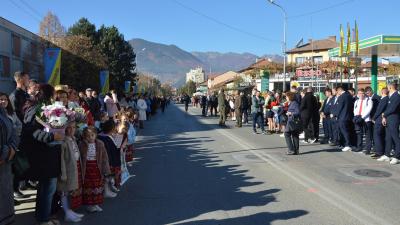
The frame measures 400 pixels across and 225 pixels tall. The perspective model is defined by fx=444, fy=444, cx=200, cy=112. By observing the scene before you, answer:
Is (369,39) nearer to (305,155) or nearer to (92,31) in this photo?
(305,155)

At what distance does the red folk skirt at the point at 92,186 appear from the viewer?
635cm

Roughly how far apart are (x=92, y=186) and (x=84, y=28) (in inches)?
1797

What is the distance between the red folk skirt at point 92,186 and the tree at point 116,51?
4546cm

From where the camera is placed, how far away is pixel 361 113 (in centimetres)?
1242

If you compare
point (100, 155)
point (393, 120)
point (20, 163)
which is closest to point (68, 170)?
point (20, 163)

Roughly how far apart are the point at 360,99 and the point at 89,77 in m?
20.5

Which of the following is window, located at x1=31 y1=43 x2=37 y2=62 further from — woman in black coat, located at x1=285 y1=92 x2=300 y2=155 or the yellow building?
the yellow building

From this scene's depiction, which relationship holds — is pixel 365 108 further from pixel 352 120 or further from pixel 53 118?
pixel 53 118

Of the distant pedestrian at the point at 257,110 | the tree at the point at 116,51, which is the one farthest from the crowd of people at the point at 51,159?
the tree at the point at 116,51

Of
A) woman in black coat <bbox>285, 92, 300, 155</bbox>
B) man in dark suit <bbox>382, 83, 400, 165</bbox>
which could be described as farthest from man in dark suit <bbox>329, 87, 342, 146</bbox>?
man in dark suit <bbox>382, 83, 400, 165</bbox>

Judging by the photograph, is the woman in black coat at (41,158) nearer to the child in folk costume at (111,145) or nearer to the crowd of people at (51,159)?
the crowd of people at (51,159)

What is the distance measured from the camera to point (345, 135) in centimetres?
1298

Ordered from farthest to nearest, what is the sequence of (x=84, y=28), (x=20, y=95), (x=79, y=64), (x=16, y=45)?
1. (x=84, y=28)
2. (x=79, y=64)
3. (x=16, y=45)
4. (x=20, y=95)

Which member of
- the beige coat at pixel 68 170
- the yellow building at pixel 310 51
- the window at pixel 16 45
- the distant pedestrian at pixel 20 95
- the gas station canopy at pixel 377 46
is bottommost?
the beige coat at pixel 68 170
